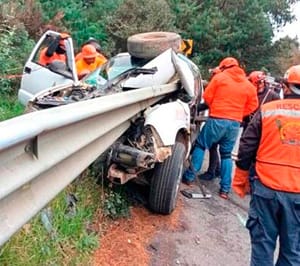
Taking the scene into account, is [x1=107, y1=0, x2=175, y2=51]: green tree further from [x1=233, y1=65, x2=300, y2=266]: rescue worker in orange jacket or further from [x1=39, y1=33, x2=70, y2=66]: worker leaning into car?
[x1=233, y1=65, x2=300, y2=266]: rescue worker in orange jacket

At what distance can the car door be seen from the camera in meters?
6.88

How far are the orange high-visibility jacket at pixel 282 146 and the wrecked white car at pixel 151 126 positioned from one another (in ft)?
3.50

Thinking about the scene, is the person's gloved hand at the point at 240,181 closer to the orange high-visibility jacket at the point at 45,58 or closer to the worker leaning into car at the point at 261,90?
the worker leaning into car at the point at 261,90

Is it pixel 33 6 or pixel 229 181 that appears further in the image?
pixel 33 6

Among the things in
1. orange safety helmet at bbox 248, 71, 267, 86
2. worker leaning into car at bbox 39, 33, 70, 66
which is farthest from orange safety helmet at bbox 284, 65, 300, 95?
worker leaning into car at bbox 39, 33, 70, 66

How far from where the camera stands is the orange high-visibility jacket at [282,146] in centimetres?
396

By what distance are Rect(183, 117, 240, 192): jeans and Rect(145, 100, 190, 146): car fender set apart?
1638 millimetres

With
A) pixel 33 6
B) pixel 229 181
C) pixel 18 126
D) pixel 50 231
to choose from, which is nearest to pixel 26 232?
pixel 50 231

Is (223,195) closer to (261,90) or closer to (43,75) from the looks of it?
(261,90)

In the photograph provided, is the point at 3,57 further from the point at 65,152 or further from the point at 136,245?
the point at 65,152

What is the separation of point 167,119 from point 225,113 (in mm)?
2222

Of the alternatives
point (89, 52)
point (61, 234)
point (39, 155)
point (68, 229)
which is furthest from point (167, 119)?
point (89, 52)

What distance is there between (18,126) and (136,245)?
10.3 feet

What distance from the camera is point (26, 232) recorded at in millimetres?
3316
